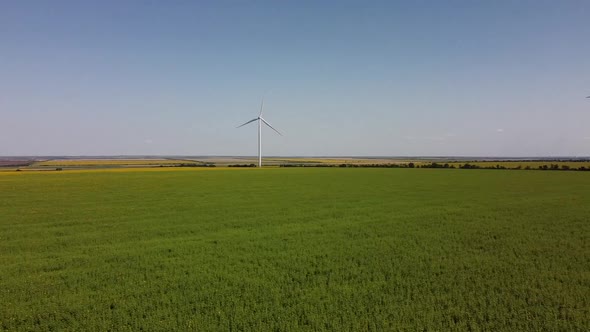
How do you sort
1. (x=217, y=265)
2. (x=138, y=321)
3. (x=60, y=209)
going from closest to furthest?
(x=138, y=321) → (x=217, y=265) → (x=60, y=209)

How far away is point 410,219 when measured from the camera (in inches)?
668

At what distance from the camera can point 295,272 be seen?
9.07 m

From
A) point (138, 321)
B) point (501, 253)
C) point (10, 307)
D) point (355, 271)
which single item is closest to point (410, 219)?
point (501, 253)

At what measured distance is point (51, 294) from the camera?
759 centimetres

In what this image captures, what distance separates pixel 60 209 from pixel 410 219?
1857cm

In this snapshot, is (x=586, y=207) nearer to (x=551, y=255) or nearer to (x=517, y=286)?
(x=551, y=255)

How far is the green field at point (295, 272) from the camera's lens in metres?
6.53

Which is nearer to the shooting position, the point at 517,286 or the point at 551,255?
the point at 517,286

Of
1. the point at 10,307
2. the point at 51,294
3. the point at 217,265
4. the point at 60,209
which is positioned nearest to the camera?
the point at 10,307

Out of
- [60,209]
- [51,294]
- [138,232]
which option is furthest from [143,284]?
[60,209]

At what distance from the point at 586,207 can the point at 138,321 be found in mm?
24239

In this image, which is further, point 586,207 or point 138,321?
point 586,207

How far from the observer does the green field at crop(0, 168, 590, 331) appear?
21.4ft

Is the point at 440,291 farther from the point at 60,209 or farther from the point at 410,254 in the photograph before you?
the point at 60,209
